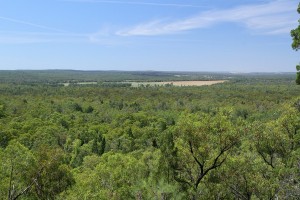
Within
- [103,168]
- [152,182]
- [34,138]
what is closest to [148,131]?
[34,138]

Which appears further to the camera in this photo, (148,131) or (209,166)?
(148,131)

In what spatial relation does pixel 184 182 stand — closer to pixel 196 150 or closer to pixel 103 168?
pixel 196 150

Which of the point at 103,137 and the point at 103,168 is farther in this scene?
the point at 103,137

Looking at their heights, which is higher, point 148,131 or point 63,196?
point 63,196

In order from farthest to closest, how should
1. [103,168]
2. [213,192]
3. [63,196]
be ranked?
[103,168] → [213,192] → [63,196]

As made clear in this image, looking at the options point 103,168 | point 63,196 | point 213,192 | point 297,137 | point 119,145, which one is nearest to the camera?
point 63,196

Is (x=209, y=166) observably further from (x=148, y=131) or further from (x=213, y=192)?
(x=148, y=131)

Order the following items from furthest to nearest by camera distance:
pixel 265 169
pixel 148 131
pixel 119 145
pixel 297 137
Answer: pixel 148 131 < pixel 119 145 < pixel 297 137 < pixel 265 169

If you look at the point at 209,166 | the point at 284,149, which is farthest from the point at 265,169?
the point at 284,149

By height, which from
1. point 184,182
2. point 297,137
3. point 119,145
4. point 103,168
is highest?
point 297,137
